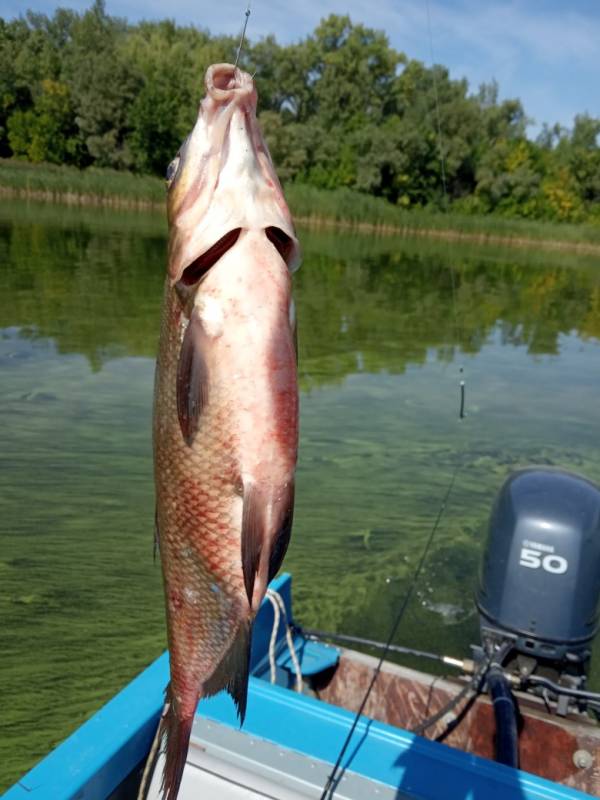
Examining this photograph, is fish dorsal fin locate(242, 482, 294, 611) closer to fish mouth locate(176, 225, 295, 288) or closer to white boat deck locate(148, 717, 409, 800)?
fish mouth locate(176, 225, 295, 288)

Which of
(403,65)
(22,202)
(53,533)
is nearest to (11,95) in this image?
(22,202)

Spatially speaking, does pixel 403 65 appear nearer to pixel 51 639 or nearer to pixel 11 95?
pixel 11 95

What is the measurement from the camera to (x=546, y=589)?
3.02 metres

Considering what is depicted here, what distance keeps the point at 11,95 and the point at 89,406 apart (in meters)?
48.2

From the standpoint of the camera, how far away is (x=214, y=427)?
1238 mm

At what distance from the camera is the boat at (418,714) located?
1949 mm

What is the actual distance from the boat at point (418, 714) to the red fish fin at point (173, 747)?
0.47 meters

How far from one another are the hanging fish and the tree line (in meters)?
39.5

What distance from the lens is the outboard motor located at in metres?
2.99

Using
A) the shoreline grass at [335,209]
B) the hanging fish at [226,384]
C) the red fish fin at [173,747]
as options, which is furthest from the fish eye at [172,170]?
the shoreline grass at [335,209]

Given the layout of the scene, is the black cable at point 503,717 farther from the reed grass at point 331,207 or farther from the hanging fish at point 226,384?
the reed grass at point 331,207

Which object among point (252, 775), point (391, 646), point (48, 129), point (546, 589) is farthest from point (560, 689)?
point (48, 129)

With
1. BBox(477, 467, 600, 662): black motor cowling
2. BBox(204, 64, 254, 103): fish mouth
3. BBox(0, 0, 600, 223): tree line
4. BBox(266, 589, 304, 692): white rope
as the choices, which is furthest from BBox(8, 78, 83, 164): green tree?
BBox(204, 64, 254, 103): fish mouth

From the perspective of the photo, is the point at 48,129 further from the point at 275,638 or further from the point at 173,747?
the point at 173,747
